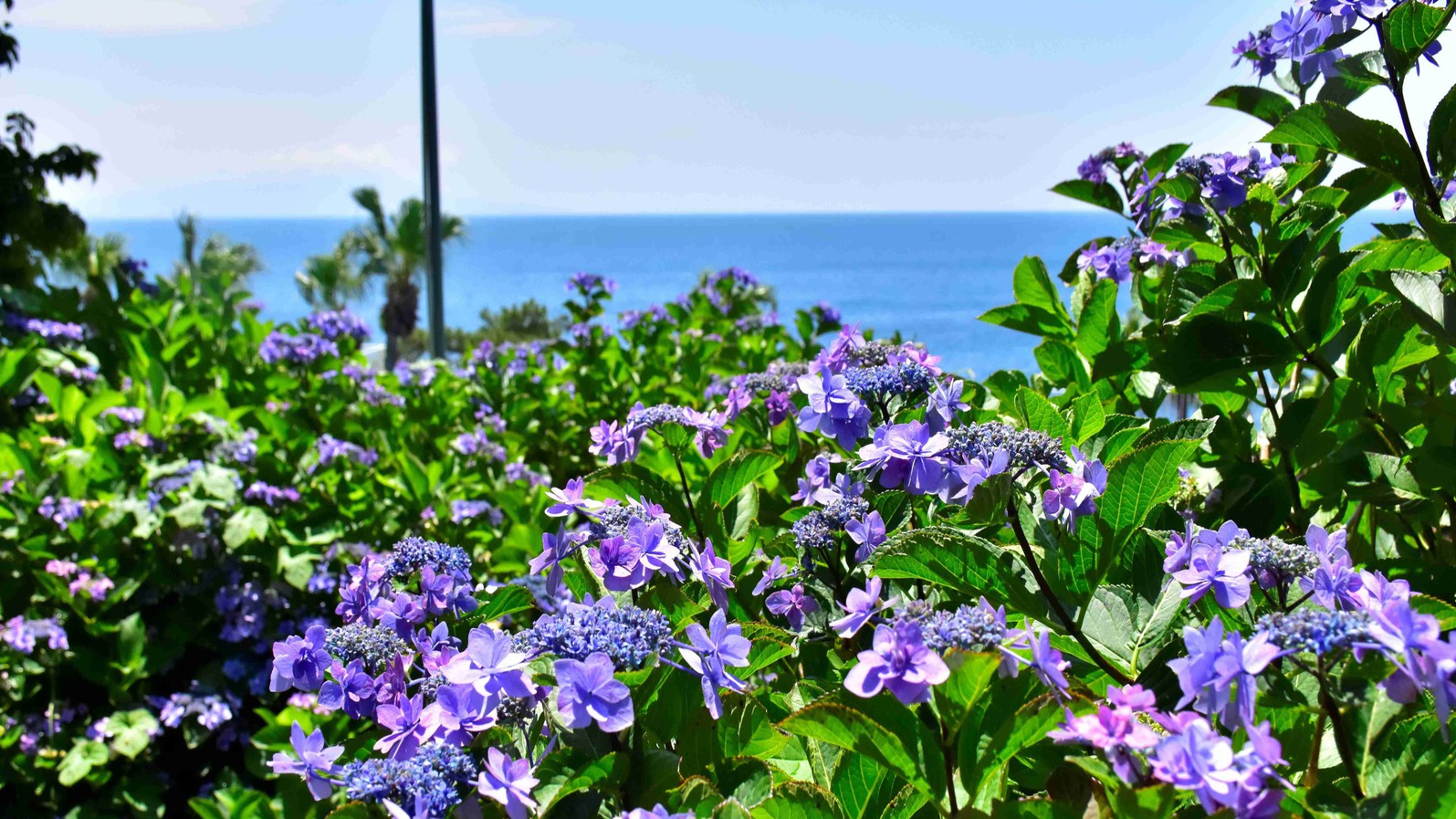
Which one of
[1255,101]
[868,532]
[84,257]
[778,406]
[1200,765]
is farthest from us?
A: [84,257]

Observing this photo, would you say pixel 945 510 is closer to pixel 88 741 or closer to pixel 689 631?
pixel 689 631

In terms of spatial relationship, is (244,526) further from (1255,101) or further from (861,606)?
(1255,101)

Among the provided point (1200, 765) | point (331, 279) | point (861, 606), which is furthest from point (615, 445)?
point (331, 279)

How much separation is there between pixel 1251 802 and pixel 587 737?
0.51 metres

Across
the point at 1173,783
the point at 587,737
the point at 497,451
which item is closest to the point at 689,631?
the point at 587,737

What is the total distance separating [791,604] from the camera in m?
1.21

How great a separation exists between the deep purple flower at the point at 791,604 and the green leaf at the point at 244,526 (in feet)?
8.92

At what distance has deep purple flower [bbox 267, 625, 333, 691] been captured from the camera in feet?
3.48

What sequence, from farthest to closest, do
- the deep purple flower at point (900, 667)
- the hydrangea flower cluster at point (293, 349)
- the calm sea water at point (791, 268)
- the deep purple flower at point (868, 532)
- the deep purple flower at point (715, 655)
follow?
the calm sea water at point (791, 268), the hydrangea flower cluster at point (293, 349), the deep purple flower at point (868, 532), the deep purple flower at point (715, 655), the deep purple flower at point (900, 667)

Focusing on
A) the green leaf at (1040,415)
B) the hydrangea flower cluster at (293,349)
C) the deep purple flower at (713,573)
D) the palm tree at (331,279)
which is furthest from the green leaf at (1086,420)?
the palm tree at (331,279)

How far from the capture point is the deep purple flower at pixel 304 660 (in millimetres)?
1060

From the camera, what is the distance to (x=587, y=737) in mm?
889

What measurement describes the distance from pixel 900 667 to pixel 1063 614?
30cm

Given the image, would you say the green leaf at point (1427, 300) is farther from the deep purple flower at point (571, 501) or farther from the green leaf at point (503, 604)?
the green leaf at point (503, 604)
